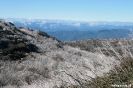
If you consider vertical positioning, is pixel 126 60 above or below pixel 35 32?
above

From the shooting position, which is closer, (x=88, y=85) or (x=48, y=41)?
(x=88, y=85)

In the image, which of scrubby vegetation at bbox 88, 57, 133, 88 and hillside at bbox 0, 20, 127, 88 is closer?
scrubby vegetation at bbox 88, 57, 133, 88

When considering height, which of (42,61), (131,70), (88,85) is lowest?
(42,61)

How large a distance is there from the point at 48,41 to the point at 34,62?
7936 millimetres

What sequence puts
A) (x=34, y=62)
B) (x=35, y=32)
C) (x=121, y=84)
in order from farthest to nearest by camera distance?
(x=35, y=32)
(x=34, y=62)
(x=121, y=84)

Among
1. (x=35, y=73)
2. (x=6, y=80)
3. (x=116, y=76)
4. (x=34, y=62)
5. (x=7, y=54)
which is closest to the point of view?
(x=116, y=76)

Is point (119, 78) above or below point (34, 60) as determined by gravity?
above

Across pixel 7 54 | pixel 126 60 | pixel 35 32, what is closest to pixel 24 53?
pixel 7 54

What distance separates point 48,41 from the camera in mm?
23609

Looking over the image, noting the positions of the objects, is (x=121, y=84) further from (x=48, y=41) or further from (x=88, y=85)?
(x=48, y=41)

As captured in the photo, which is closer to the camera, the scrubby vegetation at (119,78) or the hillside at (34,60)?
the scrubby vegetation at (119,78)

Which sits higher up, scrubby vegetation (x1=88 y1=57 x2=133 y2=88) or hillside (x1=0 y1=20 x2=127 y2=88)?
scrubby vegetation (x1=88 y1=57 x2=133 y2=88)

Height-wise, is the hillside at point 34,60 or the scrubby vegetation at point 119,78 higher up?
the scrubby vegetation at point 119,78

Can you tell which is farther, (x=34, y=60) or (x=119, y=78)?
(x=34, y=60)
